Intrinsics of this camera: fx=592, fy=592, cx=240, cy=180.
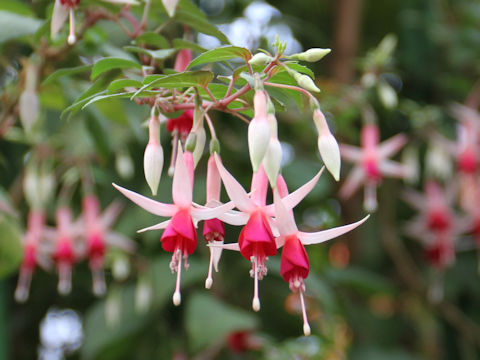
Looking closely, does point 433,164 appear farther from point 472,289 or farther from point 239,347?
point 239,347

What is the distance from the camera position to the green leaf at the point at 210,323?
3.63ft

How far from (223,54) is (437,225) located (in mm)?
1078

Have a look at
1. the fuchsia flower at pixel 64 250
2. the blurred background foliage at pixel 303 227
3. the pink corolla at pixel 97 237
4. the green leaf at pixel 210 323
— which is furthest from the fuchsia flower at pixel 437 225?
the fuchsia flower at pixel 64 250

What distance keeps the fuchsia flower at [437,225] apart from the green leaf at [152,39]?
981mm

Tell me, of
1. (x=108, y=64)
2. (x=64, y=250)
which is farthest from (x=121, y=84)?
(x=64, y=250)

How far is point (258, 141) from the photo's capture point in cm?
41

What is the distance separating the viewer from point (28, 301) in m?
1.42

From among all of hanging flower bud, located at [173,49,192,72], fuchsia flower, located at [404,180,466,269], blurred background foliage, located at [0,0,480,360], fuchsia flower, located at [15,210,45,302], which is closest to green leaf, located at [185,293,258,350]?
blurred background foliage, located at [0,0,480,360]

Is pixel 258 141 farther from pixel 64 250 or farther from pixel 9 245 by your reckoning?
pixel 64 250

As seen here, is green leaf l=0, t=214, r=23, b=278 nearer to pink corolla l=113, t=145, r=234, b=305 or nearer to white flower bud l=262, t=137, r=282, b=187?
pink corolla l=113, t=145, r=234, b=305

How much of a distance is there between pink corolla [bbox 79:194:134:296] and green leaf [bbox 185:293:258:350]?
186 millimetres

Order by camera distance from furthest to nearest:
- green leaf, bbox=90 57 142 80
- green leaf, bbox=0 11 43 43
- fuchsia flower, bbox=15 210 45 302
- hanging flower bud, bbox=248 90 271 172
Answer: fuchsia flower, bbox=15 210 45 302 < green leaf, bbox=0 11 43 43 < green leaf, bbox=90 57 142 80 < hanging flower bud, bbox=248 90 271 172

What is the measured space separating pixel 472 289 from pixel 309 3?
0.94 meters

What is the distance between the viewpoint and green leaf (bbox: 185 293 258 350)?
1107mm
